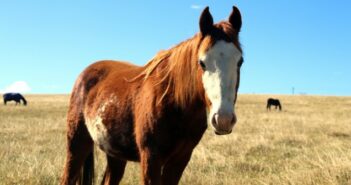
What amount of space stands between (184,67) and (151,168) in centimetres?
96

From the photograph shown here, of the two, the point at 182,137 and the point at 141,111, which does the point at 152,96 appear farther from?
the point at 182,137

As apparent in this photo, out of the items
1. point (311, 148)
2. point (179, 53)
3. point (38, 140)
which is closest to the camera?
point (179, 53)

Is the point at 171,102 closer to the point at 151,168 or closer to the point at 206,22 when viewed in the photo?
the point at 151,168

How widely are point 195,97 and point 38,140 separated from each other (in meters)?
10.7

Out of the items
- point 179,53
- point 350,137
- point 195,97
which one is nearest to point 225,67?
point 195,97

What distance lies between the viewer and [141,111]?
4.27 m

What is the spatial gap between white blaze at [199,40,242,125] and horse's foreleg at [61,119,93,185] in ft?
8.49

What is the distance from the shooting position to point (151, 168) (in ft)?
13.4

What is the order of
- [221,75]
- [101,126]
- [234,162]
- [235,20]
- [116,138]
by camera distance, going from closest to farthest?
[221,75], [235,20], [116,138], [101,126], [234,162]

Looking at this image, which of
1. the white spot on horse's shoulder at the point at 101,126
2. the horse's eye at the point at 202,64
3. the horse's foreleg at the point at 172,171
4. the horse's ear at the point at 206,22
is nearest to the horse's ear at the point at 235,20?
the horse's ear at the point at 206,22

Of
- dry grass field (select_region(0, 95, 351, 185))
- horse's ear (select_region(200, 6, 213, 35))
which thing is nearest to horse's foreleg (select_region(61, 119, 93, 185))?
dry grass field (select_region(0, 95, 351, 185))

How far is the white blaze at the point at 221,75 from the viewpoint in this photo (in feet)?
11.0

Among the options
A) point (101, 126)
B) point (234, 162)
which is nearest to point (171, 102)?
point (101, 126)

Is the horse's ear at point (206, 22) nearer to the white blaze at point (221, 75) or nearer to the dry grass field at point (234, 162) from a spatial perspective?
the white blaze at point (221, 75)
